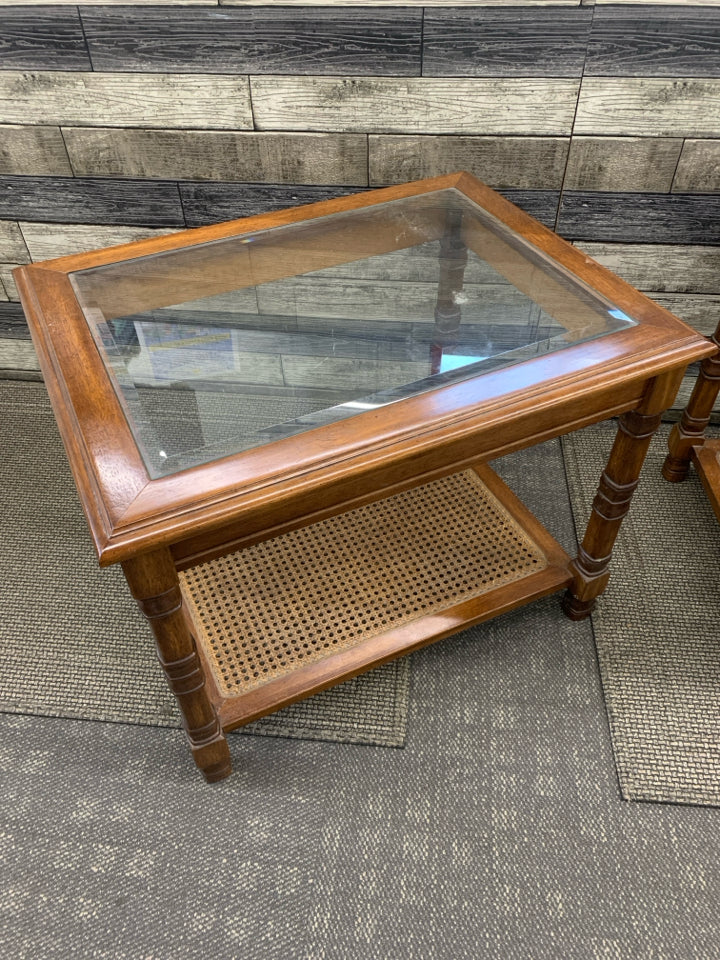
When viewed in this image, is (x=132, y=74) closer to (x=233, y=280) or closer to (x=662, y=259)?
(x=233, y=280)

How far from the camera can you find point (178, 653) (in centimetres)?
91

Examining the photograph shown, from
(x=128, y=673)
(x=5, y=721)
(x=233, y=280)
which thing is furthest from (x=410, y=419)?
(x=5, y=721)

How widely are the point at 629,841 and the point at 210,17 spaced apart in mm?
1557

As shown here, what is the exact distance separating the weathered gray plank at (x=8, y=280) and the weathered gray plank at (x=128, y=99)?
365 millimetres

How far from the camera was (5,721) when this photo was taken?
1218 millimetres

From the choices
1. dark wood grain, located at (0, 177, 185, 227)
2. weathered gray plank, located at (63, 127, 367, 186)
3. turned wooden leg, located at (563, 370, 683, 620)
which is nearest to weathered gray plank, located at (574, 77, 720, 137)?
weathered gray plank, located at (63, 127, 367, 186)

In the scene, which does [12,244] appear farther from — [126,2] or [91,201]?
[126,2]

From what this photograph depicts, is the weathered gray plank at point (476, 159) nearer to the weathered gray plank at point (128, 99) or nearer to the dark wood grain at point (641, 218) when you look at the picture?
the dark wood grain at point (641, 218)

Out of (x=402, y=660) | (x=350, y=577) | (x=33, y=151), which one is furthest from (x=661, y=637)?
(x=33, y=151)

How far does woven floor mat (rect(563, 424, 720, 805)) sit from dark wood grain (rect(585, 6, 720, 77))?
79 cm

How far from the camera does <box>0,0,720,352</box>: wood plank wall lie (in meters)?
1.29

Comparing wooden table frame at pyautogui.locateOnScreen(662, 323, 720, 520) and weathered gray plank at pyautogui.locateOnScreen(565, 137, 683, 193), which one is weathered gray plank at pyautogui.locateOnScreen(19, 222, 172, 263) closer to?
weathered gray plank at pyautogui.locateOnScreen(565, 137, 683, 193)

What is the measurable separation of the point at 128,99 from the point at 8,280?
0.58 meters

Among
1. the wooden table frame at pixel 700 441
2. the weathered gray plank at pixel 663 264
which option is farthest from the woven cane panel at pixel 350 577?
the weathered gray plank at pixel 663 264
